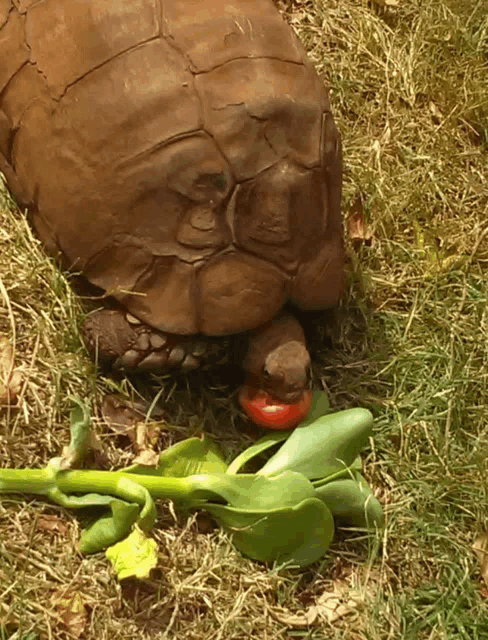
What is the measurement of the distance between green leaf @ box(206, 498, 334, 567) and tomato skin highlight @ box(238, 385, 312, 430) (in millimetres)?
215

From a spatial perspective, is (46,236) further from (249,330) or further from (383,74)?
(383,74)

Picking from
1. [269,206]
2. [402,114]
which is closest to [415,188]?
[402,114]

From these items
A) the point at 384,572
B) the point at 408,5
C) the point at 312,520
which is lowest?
the point at 384,572

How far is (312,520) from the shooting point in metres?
2.22

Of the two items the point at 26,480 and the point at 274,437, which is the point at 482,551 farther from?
the point at 26,480

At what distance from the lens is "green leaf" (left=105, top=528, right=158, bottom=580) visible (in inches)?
83.5

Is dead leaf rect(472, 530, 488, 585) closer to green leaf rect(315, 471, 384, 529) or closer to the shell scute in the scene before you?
green leaf rect(315, 471, 384, 529)

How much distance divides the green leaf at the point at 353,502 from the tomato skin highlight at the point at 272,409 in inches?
6.7

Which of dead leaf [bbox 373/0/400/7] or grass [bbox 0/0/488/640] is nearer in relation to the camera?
grass [bbox 0/0/488/640]

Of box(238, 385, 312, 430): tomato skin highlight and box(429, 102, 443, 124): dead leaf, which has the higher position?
box(238, 385, 312, 430): tomato skin highlight

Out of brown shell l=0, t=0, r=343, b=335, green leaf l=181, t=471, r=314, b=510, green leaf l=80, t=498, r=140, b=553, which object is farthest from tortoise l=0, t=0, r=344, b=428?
green leaf l=80, t=498, r=140, b=553

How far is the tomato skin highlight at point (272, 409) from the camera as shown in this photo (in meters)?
2.31

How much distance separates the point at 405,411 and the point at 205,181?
839mm

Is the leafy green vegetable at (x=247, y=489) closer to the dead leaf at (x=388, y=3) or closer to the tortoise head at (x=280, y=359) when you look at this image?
the tortoise head at (x=280, y=359)
